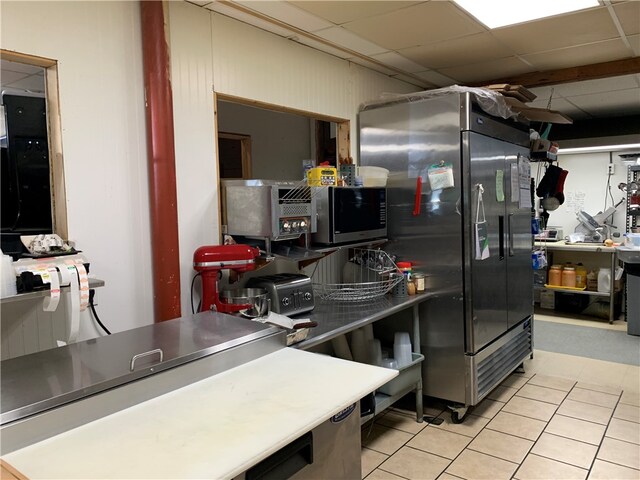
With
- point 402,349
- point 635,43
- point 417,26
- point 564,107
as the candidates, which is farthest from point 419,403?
point 564,107

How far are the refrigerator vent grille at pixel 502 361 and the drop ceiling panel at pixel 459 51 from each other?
212 centimetres

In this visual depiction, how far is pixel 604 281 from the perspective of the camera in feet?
18.4

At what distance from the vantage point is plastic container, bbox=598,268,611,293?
558 cm

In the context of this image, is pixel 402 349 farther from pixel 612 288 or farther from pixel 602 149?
pixel 602 149

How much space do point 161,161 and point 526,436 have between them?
2640mm

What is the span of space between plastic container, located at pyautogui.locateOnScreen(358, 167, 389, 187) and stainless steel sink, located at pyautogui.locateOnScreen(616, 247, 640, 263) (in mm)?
3182

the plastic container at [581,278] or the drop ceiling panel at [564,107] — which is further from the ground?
the drop ceiling panel at [564,107]

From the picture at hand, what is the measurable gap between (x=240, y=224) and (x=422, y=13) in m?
1.52

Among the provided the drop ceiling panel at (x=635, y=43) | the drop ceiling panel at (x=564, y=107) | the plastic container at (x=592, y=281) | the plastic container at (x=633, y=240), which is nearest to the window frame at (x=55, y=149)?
the drop ceiling panel at (x=635, y=43)

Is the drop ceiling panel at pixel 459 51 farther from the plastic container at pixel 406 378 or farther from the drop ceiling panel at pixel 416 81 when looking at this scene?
the plastic container at pixel 406 378

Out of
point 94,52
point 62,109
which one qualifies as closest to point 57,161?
point 62,109

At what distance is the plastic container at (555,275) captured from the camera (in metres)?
5.93

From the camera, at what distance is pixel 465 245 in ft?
10.4

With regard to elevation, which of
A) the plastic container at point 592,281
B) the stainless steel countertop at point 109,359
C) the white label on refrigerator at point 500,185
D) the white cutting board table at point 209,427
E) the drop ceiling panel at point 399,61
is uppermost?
the drop ceiling panel at point 399,61
